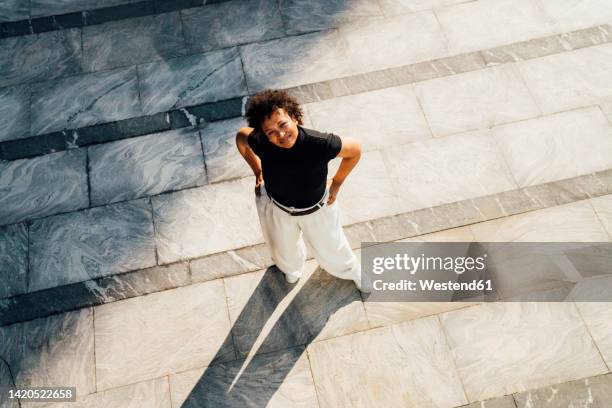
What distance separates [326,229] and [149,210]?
2082 millimetres

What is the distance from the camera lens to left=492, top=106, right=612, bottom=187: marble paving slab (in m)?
4.97

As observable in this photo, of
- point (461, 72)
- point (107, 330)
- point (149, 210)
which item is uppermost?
point (461, 72)

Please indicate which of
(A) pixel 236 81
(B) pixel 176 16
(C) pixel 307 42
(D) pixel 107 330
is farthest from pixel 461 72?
(D) pixel 107 330

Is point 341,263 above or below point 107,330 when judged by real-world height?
above

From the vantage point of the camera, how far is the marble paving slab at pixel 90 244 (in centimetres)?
459

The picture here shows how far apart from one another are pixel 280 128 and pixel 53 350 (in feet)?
9.78

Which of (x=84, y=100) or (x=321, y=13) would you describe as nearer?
(x=84, y=100)

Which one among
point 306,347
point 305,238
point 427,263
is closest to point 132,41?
point 305,238

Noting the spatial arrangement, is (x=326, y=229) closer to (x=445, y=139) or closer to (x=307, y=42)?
(x=445, y=139)

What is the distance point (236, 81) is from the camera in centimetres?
559

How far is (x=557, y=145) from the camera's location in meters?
5.09

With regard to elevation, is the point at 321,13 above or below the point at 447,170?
above

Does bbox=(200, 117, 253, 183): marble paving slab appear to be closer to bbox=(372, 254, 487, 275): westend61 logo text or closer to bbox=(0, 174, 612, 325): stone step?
bbox=(0, 174, 612, 325): stone step

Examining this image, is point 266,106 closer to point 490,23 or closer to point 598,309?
point 598,309
